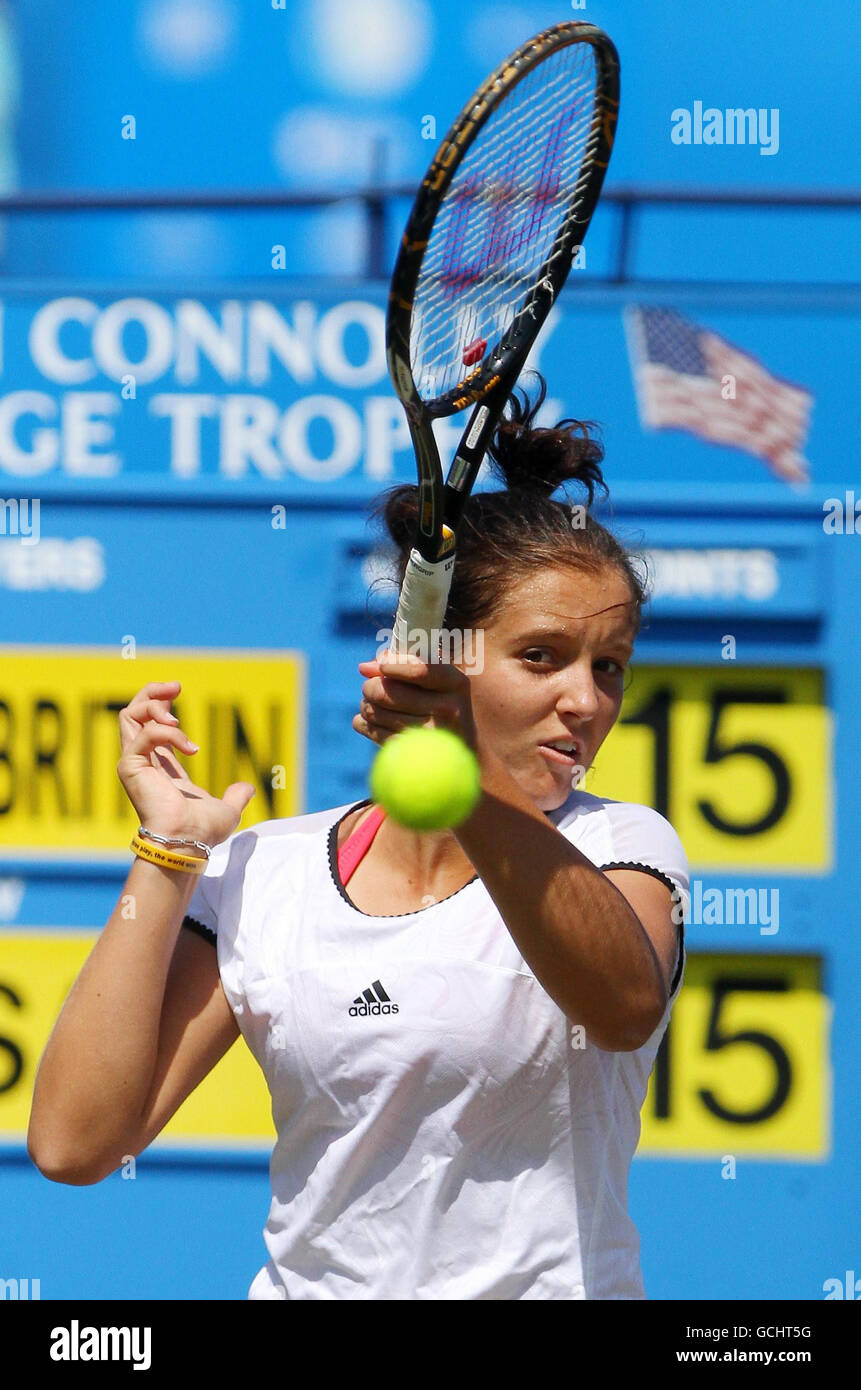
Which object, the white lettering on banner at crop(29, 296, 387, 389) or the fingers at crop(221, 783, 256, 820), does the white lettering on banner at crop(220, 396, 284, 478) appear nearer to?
the white lettering on banner at crop(29, 296, 387, 389)

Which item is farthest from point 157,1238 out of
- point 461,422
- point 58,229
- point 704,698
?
point 58,229

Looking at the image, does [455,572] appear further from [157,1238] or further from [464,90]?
[464,90]

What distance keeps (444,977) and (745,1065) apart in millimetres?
1665

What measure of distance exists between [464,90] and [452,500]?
4.43m

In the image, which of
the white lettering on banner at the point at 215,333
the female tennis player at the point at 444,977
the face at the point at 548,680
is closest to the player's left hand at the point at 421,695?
the female tennis player at the point at 444,977

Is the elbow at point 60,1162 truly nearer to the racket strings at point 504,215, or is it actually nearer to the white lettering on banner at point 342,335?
the racket strings at point 504,215

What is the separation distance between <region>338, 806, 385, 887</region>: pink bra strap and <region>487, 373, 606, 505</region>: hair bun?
0.36m

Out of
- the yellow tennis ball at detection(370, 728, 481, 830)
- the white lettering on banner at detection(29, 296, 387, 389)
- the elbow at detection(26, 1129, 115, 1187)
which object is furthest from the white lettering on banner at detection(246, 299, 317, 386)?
the yellow tennis ball at detection(370, 728, 481, 830)

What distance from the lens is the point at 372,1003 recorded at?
1284 mm

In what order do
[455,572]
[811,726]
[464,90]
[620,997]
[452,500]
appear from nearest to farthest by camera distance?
1. [620,997]
2. [452,500]
3. [455,572]
4. [811,726]
5. [464,90]

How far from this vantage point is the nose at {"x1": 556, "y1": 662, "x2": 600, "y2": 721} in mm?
1333

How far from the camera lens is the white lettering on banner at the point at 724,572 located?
283 centimetres

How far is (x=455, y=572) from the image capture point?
1441mm

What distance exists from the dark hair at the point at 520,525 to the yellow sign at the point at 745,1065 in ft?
4.68
